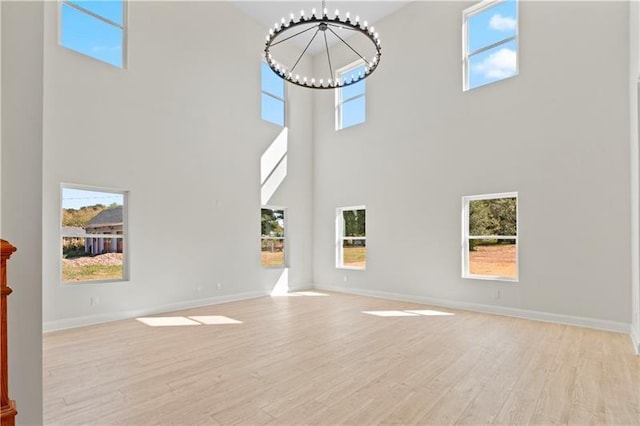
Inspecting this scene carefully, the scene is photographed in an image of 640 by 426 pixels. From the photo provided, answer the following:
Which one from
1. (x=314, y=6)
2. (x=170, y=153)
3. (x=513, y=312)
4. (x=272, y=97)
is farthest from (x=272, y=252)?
(x=314, y=6)

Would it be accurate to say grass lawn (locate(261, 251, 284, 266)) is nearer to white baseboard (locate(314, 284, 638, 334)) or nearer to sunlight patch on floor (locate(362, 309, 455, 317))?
white baseboard (locate(314, 284, 638, 334))

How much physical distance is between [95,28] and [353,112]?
504cm

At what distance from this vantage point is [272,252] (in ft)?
26.2

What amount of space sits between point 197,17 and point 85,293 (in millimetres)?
5187

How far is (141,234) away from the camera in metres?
5.74

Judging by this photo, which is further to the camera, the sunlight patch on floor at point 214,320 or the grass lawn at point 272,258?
the grass lawn at point 272,258

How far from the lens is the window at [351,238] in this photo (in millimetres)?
7863

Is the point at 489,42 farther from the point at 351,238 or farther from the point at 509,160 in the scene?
the point at 351,238

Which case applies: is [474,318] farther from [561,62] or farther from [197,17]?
[197,17]

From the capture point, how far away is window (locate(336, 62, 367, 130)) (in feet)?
26.2

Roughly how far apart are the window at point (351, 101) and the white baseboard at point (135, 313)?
171 inches

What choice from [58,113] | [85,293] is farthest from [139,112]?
[85,293]

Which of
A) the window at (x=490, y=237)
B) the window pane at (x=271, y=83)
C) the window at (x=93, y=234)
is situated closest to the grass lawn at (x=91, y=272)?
the window at (x=93, y=234)

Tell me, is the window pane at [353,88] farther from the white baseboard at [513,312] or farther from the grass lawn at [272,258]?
the white baseboard at [513,312]
